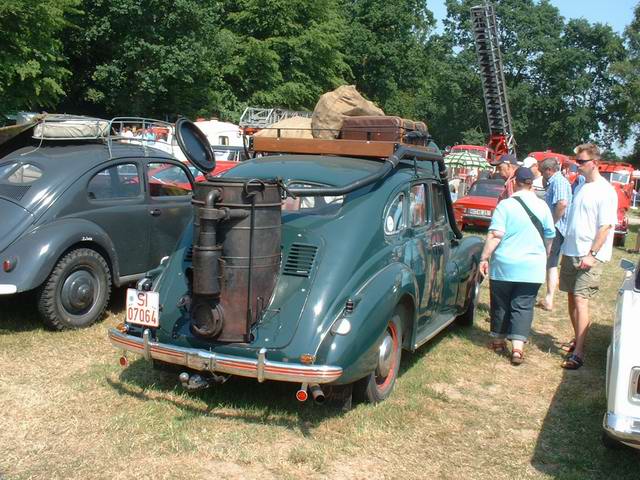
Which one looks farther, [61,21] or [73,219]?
[61,21]

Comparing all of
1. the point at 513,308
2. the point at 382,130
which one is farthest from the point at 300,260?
the point at 513,308

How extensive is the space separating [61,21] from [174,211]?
18850 mm

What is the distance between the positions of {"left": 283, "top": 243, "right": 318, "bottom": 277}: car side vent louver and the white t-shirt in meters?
2.88

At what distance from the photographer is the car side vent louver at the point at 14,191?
621cm

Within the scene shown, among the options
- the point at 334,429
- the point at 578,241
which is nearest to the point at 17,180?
the point at 334,429

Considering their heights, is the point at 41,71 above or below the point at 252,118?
above

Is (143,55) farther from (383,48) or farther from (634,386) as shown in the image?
(634,386)

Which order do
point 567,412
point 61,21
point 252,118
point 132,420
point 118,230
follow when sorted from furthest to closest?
point 61,21, point 252,118, point 118,230, point 567,412, point 132,420

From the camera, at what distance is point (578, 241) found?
6059mm

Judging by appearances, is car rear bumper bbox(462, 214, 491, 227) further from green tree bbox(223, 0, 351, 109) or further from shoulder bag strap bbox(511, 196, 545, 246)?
green tree bbox(223, 0, 351, 109)

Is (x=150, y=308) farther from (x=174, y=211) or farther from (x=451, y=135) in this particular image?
(x=451, y=135)

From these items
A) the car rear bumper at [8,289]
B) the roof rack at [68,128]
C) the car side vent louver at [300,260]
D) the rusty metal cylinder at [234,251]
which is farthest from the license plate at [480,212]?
the rusty metal cylinder at [234,251]

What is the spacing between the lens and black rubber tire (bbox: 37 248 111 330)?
19.6ft

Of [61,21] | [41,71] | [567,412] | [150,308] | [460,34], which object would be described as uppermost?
[460,34]
